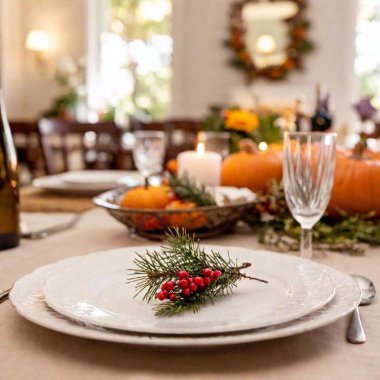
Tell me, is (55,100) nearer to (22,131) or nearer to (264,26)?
(264,26)

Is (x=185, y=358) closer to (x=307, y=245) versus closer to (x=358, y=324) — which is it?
(x=358, y=324)

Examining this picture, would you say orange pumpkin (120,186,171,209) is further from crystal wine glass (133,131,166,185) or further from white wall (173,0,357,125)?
white wall (173,0,357,125)

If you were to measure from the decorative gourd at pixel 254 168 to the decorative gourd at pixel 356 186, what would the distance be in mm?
139

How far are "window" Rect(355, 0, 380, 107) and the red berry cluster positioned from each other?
5.82m

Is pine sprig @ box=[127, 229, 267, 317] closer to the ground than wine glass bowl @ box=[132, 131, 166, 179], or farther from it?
closer to the ground

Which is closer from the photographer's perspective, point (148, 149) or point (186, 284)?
point (186, 284)

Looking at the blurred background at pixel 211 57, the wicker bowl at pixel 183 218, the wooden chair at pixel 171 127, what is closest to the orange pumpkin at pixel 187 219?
the wicker bowl at pixel 183 218

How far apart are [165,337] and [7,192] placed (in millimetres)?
529

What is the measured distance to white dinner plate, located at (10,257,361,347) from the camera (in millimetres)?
453

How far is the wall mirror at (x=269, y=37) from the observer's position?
5.93 m

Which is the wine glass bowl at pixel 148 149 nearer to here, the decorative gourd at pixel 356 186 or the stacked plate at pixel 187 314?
the decorative gourd at pixel 356 186

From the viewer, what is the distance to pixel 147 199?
971 mm

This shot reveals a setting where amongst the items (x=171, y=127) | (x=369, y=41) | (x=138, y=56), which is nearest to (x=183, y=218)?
(x=171, y=127)

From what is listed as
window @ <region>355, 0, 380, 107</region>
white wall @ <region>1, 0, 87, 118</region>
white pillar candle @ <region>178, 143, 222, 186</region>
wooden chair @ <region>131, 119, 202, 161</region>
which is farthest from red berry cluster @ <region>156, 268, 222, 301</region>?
white wall @ <region>1, 0, 87, 118</region>
